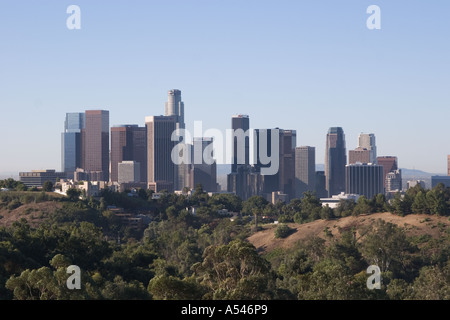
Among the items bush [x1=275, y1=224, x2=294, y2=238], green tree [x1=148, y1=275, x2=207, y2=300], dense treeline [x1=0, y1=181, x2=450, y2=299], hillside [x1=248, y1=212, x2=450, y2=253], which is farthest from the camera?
bush [x1=275, y1=224, x2=294, y2=238]

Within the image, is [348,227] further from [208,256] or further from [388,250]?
[208,256]

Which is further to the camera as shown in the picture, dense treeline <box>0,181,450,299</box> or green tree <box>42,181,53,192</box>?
green tree <box>42,181,53,192</box>

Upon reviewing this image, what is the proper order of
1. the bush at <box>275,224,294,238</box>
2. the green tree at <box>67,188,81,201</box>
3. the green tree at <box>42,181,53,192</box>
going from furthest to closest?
the green tree at <box>42,181,53,192</box> → the green tree at <box>67,188,81,201</box> → the bush at <box>275,224,294,238</box>

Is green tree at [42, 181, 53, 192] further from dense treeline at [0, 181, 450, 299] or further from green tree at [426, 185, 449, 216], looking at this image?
green tree at [426, 185, 449, 216]

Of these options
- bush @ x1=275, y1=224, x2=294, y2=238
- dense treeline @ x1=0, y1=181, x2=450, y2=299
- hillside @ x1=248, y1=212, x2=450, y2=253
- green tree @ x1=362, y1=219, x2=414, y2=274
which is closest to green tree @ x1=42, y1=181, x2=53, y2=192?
dense treeline @ x1=0, y1=181, x2=450, y2=299

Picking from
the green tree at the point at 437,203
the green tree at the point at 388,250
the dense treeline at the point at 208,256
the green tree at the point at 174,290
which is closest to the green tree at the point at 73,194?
the dense treeline at the point at 208,256
